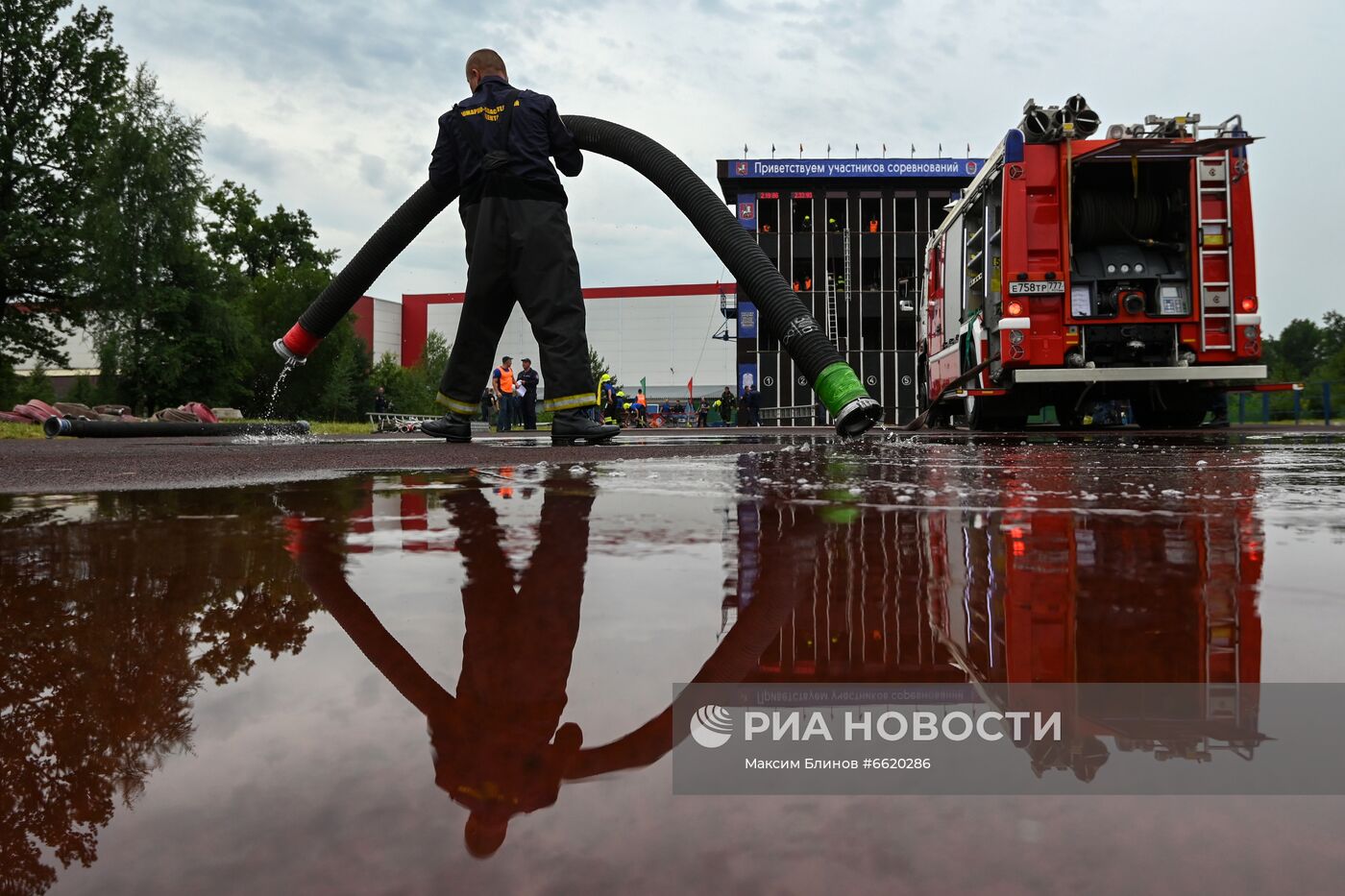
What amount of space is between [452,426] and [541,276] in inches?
51.5

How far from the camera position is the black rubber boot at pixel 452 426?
6230mm

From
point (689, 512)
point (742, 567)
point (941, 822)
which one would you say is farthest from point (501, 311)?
point (941, 822)

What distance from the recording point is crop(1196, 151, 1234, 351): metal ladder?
27.6 feet

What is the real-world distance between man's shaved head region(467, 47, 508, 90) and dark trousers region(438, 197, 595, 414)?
0.74m

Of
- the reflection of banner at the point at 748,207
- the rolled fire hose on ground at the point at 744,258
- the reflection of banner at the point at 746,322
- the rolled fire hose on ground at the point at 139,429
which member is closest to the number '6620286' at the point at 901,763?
the rolled fire hose on ground at the point at 744,258

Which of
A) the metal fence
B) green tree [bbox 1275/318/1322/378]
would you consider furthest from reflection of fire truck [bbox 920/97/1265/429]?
green tree [bbox 1275/318/1322/378]

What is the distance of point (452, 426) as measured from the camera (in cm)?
632

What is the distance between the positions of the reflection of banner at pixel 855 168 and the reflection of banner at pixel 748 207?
31.8 inches

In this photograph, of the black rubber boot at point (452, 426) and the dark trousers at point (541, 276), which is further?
the black rubber boot at point (452, 426)

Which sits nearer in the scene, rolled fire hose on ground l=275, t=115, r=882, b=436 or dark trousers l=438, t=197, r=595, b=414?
rolled fire hose on ground l=275, t=115, r=882, b=436

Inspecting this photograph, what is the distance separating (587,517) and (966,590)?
35.5 inches

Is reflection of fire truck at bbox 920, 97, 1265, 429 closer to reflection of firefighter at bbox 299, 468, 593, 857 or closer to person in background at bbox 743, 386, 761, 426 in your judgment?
reflection of firefighter at bbox 299, 468, 593, 857

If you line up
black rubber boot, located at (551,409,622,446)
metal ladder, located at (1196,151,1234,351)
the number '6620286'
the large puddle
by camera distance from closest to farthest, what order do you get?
the large puddle < the number '6620286' < black rubber boot, located at (551,409,622,446) < metal ladder, located at (1196,151,1234,351)

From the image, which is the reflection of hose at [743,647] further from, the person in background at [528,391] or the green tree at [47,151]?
the green tree at [47,151]
